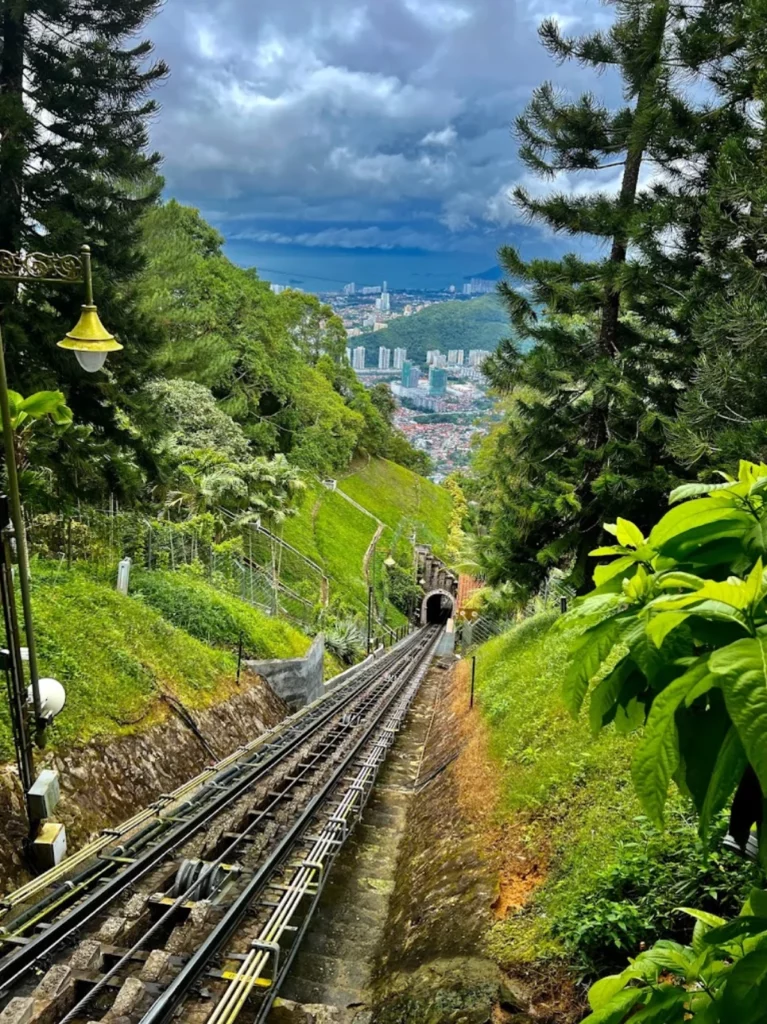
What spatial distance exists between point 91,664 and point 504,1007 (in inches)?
262

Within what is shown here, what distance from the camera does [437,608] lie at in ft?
202

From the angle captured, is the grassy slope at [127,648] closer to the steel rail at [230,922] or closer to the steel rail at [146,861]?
the steel rail at [146,861]

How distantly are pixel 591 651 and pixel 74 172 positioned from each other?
12333mm

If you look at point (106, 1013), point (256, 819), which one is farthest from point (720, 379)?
point (106, 1013)

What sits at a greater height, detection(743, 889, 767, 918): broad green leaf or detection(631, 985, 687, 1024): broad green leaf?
detection(743, 889, 767, 918): broad green leaf

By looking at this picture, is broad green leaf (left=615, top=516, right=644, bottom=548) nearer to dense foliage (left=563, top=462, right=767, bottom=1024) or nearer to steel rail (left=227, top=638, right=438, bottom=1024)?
dense foliage (left=563, top=462, right=767, bottom=1024)

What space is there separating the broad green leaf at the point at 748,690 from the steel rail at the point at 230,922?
461 centimetres

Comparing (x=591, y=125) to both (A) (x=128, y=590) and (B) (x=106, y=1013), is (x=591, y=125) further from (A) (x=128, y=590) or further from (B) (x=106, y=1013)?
(B) (x=106, y=1013)

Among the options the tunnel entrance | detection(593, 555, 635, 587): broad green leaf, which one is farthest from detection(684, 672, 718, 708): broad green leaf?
the tunnel entrance

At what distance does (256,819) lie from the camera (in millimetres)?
7824

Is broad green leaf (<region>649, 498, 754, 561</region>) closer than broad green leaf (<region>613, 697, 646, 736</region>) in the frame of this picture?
Yes

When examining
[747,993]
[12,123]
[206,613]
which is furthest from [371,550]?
[747,993]

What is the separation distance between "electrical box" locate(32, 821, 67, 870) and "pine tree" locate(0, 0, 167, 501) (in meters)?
6.66

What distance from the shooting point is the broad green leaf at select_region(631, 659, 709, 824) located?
115 cm
